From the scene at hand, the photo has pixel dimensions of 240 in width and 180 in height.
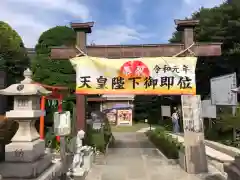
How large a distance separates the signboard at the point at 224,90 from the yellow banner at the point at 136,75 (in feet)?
9.63

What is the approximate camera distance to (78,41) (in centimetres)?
1171

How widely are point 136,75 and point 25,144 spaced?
17.9ft

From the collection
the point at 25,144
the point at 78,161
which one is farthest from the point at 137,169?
the point at 25,144

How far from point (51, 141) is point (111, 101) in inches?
1060

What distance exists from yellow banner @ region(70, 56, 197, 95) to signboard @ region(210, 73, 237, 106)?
9.63 feet

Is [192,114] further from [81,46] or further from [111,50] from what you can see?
[81,46]

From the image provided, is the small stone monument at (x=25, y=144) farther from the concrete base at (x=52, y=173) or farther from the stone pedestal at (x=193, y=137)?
the stone pedestal at (x=193, y=137)

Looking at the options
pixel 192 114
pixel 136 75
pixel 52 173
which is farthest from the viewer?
pixel 136 75

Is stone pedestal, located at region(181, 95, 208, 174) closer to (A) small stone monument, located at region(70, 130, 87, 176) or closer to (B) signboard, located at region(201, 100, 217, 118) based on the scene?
(A) small stone monument, located at region(70, 130, 87, 176)

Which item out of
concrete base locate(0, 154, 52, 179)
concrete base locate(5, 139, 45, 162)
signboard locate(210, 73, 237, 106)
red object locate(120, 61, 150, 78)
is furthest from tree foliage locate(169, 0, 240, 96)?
concrete base locate(0, 154, 52, 179)

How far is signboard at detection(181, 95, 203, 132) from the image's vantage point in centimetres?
984

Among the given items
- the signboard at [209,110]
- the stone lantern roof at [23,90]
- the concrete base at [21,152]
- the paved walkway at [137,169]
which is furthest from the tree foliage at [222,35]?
the concrete base at [21,152]

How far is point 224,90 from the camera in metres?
14.3

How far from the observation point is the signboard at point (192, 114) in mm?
9844
